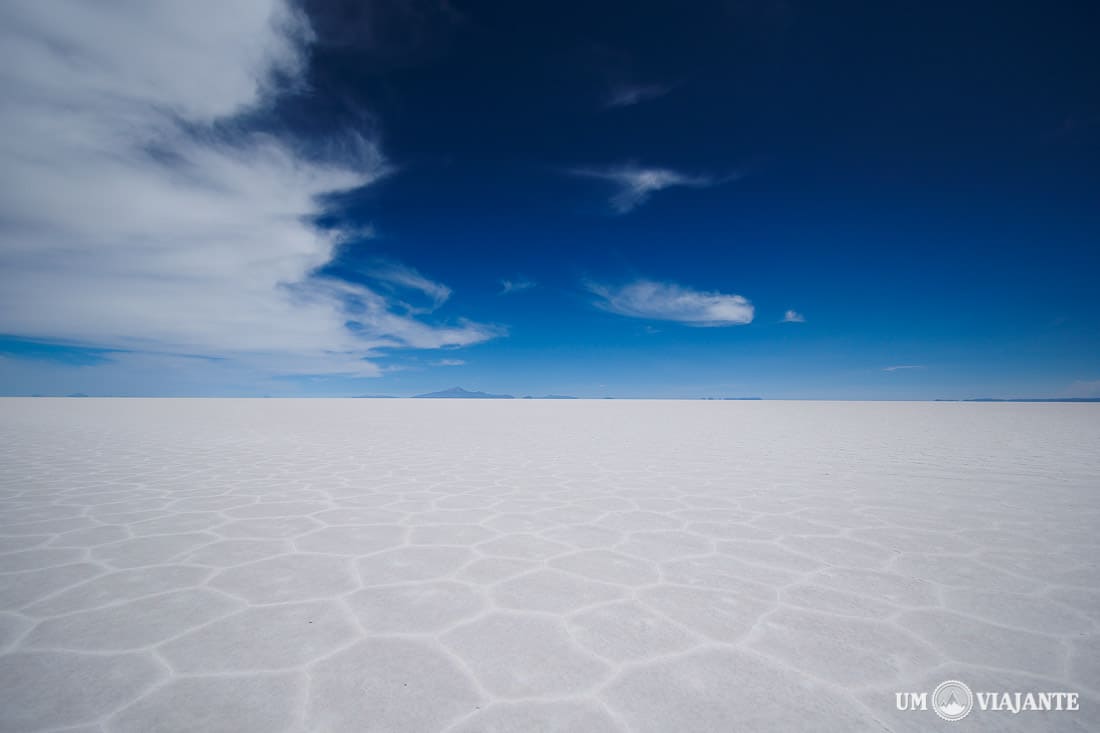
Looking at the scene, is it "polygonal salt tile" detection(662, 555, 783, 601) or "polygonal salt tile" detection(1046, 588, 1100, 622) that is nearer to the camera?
"polygonal salt tile" detection(1046, 588, 1100, 622)

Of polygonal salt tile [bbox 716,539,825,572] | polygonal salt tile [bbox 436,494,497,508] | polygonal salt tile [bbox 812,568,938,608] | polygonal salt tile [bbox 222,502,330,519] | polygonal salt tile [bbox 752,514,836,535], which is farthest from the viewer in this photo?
polygonal salt tile [bbox 436,494,497,508]

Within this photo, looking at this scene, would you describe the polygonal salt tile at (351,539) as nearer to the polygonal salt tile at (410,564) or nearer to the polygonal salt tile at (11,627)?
the polygonal salt tile at (410,564)

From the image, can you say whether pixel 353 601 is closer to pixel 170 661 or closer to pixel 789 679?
pixel 170 661

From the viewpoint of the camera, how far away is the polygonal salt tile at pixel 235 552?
Result: 2602 mm

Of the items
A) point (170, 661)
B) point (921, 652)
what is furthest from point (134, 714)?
point (921, 652)

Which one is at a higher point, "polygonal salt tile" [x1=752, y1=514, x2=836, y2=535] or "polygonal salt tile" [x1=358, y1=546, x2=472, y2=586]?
"polygonal salt tile" [x1=752, y1=514, x2=836, y2=535]

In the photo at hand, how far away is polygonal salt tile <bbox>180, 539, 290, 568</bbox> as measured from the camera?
2602 millimetres

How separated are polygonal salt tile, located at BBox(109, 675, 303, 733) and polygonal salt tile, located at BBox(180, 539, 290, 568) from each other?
3.94ft

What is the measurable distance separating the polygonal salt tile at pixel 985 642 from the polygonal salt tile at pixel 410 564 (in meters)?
2.21

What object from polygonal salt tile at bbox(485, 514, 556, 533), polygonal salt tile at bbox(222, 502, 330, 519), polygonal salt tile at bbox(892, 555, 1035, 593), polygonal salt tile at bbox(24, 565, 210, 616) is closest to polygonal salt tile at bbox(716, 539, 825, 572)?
polygonal salt tile at bbox(892, 555, 1035, 593)

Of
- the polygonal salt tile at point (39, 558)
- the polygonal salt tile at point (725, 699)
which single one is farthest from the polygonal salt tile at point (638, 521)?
the polygonal salt tile at point (39, 558)

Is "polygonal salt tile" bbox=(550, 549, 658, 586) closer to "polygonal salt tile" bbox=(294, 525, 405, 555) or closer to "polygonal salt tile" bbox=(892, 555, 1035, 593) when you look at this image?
"polygonal salt tile" bbox=(294, 525, 405, 555)

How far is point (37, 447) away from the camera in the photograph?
7301 millimetres

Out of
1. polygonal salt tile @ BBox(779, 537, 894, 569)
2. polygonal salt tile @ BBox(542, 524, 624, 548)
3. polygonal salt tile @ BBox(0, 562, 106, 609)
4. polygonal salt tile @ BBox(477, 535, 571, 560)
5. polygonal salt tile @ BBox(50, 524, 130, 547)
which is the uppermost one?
polygonal salt tile @ BBox(779, 537, 894, 569)
